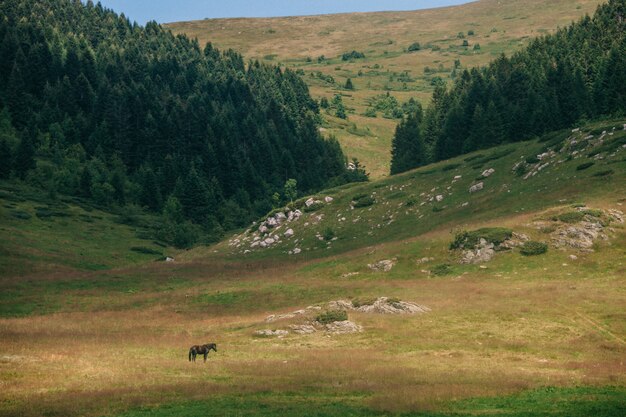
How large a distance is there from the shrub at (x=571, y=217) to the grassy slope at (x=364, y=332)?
3315mm

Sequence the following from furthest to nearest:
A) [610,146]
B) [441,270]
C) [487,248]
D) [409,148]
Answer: [409,148] → [610,146] → [487,248] → [441,270]

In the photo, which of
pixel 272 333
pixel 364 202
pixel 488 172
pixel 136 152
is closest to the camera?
pixel 272 333

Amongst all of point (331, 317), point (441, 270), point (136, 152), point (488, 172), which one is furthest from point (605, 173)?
point (136, 152)

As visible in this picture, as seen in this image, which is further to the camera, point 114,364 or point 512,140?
point 512,140

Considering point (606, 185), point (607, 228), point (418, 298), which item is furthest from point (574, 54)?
point (418, 298)

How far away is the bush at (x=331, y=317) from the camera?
47.9 metres

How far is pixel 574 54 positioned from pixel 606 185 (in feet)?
273

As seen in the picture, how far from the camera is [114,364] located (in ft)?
116

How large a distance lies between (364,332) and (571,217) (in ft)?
99.4

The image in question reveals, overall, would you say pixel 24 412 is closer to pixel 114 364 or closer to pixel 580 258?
pixel 114 364

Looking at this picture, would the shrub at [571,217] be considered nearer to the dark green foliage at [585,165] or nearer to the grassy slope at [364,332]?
the grassy slope at [364,332]

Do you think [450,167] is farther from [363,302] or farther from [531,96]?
[363,302]

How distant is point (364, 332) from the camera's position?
45781 millimetres

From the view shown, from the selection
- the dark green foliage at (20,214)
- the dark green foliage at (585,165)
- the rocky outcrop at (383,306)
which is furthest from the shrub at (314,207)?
the rocky outcrop at (383,306)
